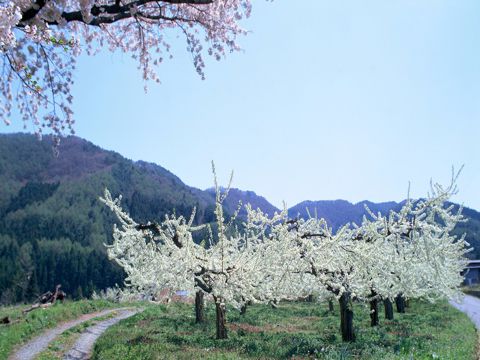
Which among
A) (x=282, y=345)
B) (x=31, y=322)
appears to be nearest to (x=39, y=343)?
(x=31, y=322)

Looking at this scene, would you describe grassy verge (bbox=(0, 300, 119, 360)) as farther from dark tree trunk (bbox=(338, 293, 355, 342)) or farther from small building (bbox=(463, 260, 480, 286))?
small building (bbox=(463, 260, 480, 286))

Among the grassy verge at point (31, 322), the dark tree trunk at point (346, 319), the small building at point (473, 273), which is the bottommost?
the small building at point (473, 273)

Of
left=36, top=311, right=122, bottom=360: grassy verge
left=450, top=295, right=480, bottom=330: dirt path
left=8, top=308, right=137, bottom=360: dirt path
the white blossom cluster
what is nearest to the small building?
left=450, top=295, right=480, bottom=330: dirt path

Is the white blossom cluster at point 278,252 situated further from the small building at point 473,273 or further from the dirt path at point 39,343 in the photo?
the small building at point 473,273

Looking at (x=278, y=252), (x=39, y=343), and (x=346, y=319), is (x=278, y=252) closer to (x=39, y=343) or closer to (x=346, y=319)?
(x=346, y=319)

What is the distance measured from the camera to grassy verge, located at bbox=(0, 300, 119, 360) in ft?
59.0

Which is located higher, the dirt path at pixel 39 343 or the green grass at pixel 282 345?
the green grass at pixel 282 345

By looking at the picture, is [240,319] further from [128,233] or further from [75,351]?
[128,233]

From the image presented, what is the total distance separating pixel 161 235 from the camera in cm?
1457

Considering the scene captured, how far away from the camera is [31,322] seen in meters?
21.7

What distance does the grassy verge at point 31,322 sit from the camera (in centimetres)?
1797

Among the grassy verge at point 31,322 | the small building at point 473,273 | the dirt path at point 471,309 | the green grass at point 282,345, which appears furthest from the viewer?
the small building at point 473,273

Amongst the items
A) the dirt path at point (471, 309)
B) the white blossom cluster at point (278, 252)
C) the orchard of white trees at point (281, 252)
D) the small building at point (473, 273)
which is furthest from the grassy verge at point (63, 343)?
the small building at point (473, 273)

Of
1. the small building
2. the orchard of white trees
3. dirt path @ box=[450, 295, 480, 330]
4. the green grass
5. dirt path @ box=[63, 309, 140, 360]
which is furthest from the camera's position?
the small building
